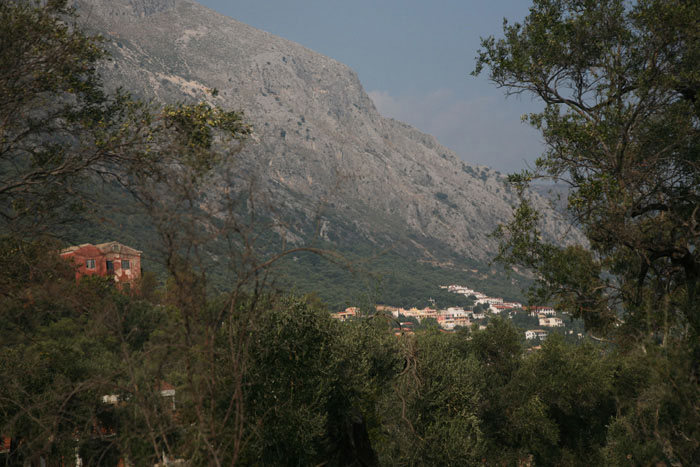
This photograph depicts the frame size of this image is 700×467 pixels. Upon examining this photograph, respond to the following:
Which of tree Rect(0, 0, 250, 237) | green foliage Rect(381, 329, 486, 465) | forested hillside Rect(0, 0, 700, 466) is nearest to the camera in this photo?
forested hillside Rect(0, 0, 700, 466)

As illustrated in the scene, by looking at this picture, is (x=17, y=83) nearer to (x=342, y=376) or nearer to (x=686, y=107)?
(x=342, y=376)

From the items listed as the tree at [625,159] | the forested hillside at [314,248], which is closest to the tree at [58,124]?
the forested hillside at [314,248]

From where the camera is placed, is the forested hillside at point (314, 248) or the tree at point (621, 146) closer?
the forested hillside at point (314, 248)

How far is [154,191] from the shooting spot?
233 inches

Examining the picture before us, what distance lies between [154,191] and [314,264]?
162 meters

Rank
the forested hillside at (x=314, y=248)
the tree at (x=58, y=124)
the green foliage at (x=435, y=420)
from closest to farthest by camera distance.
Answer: the forested hillside at (x=314, y=248)
the tree at (x=58, y=124)
the green foliage at (x=435, y=420)

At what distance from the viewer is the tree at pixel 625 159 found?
11.4 metres

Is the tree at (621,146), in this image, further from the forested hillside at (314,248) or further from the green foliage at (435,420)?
the green foliage at (435,420)

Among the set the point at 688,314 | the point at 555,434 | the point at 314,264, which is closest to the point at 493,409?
the point at 555,434

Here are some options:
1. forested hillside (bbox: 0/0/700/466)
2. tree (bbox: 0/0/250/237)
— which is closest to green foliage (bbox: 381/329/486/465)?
forested hillside (bbox: 0/0/700/466)

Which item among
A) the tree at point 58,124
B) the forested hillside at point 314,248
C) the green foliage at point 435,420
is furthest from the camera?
the green foliage at point 435,420

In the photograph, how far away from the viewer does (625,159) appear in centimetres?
1198

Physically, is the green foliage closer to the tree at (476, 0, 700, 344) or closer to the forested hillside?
the forested hillside

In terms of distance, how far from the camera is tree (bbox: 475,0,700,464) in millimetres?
11391
